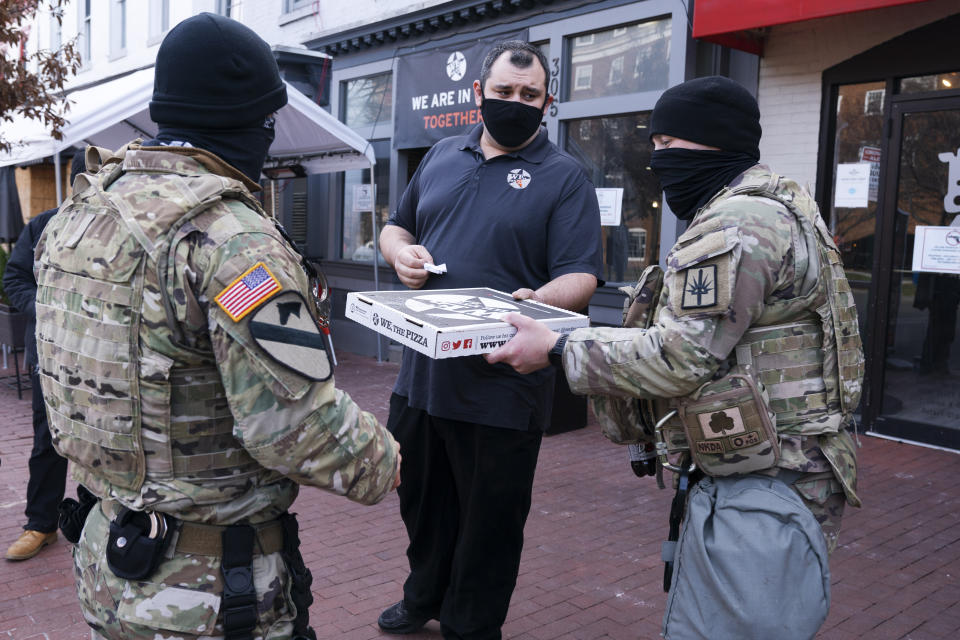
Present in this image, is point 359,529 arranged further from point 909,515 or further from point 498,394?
point 909,515

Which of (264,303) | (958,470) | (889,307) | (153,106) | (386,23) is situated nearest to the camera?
(264,303)

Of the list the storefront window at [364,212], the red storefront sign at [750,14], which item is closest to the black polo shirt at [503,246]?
the red storefront sign at [750,14]

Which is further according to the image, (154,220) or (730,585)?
(730,585)

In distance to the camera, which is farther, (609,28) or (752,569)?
(609,28)

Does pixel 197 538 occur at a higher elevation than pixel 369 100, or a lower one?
lower

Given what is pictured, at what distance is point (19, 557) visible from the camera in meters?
4.05

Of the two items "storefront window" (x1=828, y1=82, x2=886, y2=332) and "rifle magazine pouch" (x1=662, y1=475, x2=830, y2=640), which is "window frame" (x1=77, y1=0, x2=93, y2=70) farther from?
"rifle magazine pouch" (x1=662, y1=475, x2=830, y2=640)

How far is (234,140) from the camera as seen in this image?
1.76 m

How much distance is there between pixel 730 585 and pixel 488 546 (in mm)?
1192

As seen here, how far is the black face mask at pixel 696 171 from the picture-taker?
211 centimetres

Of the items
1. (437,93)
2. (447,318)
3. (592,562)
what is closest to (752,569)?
(447,318)

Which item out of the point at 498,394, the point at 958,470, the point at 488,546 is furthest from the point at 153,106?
Result: the point at 958,470

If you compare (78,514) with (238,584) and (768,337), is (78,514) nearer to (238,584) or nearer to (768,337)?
(238,584)

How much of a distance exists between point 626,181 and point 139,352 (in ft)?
21.6
